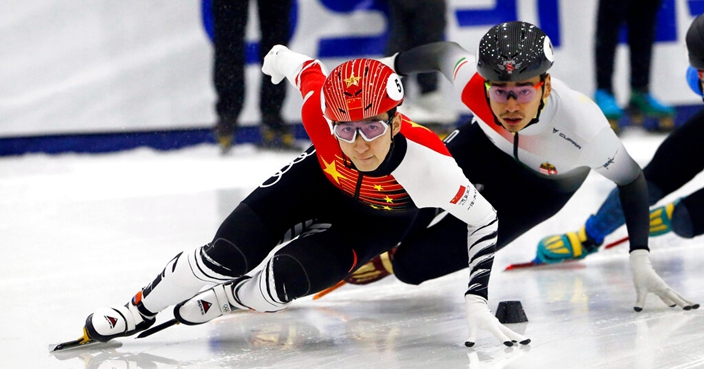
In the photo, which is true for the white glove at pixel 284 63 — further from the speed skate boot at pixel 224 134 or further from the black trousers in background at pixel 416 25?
the black trousers in background at pixel 416 25

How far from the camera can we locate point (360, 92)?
A: 2963 millimetres

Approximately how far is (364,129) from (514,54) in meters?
0.70

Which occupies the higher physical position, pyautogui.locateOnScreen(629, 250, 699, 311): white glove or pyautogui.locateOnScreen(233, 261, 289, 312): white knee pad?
pyautogui.locateOnScreen(233, 261, 289, 312): white knee pad

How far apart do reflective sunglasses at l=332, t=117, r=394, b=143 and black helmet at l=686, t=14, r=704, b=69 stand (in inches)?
60.7

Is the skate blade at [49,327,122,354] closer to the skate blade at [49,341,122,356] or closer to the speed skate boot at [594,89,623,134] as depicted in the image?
the skate blade at [49,341,122,356]

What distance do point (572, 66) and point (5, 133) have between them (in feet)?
14.0

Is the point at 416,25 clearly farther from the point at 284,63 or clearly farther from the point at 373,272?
the point at 284,63

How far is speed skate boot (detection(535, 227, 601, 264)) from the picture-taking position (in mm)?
4418

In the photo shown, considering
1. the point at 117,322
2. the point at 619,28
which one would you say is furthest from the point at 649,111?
the point at 117,322

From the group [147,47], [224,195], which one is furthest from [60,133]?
[224,195]

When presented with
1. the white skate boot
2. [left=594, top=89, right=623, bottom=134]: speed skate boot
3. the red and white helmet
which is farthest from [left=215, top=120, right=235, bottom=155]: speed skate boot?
the red and white helmet

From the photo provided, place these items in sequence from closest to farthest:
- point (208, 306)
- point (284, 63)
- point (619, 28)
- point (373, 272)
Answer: point (208, 306), point (284, 63), point (373, 272), point (619, 28)

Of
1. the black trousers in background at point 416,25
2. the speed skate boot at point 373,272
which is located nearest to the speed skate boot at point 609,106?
the black trousers in background at point 416,25

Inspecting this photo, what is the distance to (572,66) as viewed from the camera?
25.7 ft
